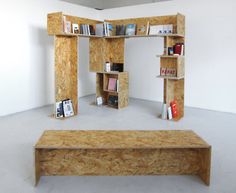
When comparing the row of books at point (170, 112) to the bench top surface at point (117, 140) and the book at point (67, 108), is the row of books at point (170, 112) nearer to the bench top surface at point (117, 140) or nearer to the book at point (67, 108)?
the book at point (67, 108)

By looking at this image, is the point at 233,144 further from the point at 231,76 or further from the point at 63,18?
the point at 63,18

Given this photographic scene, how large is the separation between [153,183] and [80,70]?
6.03m

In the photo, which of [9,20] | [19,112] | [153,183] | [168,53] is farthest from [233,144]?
[9,20]

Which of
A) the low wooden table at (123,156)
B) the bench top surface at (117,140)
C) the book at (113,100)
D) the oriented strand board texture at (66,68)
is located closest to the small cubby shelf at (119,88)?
the book at (113,100)

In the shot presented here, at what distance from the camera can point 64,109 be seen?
6.06 meters

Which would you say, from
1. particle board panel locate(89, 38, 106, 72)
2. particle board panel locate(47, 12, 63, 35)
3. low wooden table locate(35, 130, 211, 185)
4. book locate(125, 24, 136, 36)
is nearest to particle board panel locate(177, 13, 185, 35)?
book locate(125, 24, 136, 36)

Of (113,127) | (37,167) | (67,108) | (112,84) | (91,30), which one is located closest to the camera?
(37,167)

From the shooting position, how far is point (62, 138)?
3223 mm

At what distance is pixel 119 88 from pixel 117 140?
3.86 m

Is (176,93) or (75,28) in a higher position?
(75,28)

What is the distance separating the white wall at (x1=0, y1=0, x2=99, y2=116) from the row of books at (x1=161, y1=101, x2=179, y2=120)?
3226 millimetres

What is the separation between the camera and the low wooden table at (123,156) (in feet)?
10.0

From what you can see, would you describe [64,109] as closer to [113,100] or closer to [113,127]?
[113,127]

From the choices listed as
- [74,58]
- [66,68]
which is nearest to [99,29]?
[74,58]
